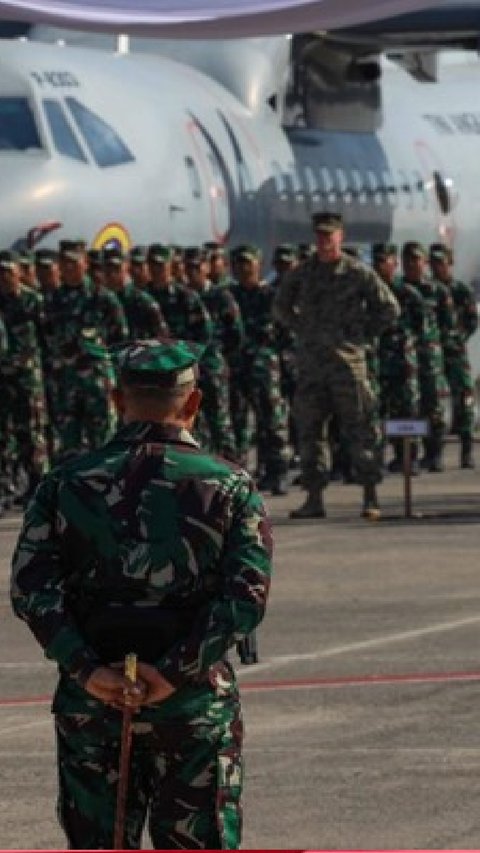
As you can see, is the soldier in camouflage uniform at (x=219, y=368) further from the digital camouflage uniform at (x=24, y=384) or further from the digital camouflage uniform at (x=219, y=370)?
the digital camouflage uniform at (x=24, y=384)

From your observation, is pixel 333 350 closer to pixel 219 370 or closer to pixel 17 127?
pixel 219 370

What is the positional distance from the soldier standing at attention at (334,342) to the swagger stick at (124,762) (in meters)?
12.4

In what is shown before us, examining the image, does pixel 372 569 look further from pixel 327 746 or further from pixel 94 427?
pixel 327 746

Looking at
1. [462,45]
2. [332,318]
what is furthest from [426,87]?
[332,318]

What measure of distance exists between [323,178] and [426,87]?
5576 millimetres

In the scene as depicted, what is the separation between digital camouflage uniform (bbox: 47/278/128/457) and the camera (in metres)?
21.0

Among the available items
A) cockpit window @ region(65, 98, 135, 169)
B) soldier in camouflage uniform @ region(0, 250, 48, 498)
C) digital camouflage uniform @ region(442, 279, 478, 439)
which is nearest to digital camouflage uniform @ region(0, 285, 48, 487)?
soldier in camouflage uniform @ region(0, 250, 48, 498)

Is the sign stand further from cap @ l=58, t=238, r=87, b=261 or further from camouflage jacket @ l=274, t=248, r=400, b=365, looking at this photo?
cap @ l=58, t=238, r=87, b=261

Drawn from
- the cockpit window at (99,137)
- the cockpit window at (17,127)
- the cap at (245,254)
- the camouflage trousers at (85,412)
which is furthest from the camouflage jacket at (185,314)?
the cockpit window at (99,137)

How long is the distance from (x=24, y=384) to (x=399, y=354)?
13.5 feet

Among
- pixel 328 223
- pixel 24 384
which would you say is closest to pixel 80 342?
pixel 24 384

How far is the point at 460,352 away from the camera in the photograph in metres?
25.5

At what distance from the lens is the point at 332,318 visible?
19344 millimetres

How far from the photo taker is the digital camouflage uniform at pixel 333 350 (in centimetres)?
1917
